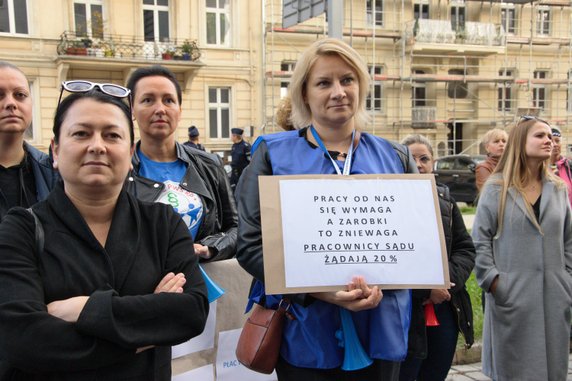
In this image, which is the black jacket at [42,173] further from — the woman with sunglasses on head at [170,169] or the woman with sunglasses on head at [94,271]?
the woman with sunglasses on head at [94,271]

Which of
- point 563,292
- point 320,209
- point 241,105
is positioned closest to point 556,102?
point 241,105

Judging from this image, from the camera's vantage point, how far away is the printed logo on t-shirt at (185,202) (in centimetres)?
275

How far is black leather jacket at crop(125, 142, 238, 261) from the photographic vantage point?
2740 millimetres

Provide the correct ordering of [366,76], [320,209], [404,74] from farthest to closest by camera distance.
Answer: [404,74]
[366,76]
[320,209]

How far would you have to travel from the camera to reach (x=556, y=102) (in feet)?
94.4

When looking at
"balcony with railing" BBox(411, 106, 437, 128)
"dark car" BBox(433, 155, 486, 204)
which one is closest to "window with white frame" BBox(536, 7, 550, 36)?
"balcony with railing" BBox(411, 106, 437, 128)

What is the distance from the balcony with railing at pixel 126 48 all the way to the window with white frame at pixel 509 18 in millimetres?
16171

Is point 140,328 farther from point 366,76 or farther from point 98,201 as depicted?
point 366,76

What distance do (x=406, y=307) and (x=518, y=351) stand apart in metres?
1.75

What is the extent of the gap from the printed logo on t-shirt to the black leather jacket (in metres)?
0.03

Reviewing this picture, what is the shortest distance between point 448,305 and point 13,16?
21.3 m

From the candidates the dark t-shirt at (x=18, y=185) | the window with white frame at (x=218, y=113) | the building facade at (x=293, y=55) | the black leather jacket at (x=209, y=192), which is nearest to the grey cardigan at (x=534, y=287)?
the black leather jacket at (x=209, y=192)

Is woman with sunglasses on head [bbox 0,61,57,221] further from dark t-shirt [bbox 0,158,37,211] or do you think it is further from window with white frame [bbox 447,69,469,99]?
window with white frame [bbox 447,69,469,99]

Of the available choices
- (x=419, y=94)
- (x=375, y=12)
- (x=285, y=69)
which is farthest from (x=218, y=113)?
(x=419, y=94)
